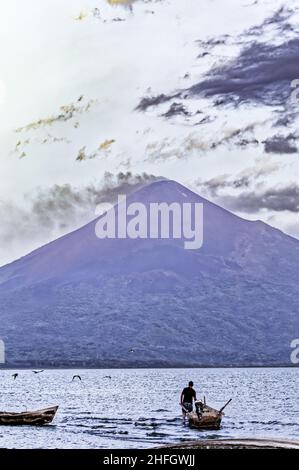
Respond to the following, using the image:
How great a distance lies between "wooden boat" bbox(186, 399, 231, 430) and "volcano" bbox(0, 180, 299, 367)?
163ft

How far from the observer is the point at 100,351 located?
85562mm

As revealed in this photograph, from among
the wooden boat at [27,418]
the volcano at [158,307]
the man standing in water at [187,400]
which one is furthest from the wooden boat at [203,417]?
the volcano at [158,307]

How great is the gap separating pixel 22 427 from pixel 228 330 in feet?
195

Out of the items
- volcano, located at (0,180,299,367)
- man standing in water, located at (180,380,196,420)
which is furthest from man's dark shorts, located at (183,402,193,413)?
volcano, located at (0,180,299,367)

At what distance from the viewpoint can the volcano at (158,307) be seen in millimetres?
74812

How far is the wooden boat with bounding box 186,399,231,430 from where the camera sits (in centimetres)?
1852

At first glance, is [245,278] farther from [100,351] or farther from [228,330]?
[100,351]

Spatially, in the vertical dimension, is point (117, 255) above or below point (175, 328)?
above

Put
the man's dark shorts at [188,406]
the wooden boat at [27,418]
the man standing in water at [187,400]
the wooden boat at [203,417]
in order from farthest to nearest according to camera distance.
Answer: the wooden boat at [27,418] → the wooden boat at [203,417] → the man's dark shorts at [188,406] → the man standing in water at [187,400]

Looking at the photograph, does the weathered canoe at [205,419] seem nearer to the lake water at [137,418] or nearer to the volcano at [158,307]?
the lake water at [137,418]

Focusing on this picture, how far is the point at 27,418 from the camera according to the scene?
20.2 metres

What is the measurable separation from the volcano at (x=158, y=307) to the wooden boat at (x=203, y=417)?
49.7m
